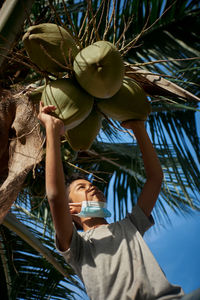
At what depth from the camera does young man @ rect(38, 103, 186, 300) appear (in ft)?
3.94

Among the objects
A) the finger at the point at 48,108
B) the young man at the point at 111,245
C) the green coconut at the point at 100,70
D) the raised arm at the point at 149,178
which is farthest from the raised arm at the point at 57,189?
the raised arm at the point at 149,178

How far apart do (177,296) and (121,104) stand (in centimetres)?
64

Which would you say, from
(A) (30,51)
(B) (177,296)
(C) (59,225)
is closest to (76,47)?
(A) (30,51)

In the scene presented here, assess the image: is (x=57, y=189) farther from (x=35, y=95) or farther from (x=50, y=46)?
(x=50, y=46)

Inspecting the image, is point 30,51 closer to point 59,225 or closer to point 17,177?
point 17,177

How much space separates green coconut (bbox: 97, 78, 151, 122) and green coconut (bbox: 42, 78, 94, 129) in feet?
0.23

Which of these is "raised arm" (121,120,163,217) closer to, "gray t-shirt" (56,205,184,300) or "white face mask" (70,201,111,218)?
"gray t-shirt" (56,205,184,300)

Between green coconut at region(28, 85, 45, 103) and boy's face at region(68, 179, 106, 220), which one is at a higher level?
green coconut at region(28, 85, 45, 103)

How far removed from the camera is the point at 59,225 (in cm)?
128

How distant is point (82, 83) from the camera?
3.50 ft

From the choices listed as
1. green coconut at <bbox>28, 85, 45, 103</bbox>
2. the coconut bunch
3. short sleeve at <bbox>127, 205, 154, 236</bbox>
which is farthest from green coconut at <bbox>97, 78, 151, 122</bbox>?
short sleeve at <bbox>127, 205, 154, 236</bbox>

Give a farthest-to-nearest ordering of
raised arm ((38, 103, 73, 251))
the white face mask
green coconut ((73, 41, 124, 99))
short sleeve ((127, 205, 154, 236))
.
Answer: the white face mask → short sleeve ((127, 205, 154, 236)) → raised arm ((38, 103, 73, 251)) → green coconut ((73, 41, 124, 99))

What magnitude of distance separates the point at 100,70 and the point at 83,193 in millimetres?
838

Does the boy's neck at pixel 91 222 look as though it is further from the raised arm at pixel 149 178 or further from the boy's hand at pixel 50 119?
the boy's hand at pixel 50 119
